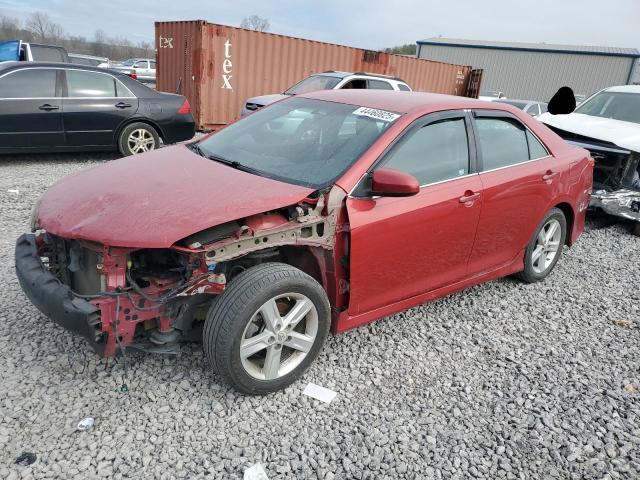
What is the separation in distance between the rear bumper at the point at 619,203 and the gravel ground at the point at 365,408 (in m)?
2.99

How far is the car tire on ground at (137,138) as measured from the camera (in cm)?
791

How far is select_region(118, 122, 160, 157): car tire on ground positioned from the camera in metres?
7.91

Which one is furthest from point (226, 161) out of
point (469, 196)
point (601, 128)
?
point (601, 128)

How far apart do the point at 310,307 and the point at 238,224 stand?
0.61 metres

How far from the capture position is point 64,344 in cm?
305

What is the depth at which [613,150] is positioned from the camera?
629 centimetres

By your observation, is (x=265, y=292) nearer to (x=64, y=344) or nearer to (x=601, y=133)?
(x=64, y=344)

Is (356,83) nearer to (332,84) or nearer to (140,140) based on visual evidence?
(332,84)

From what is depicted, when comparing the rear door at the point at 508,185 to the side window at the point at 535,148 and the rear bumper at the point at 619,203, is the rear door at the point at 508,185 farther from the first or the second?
the rear bumper at the point at 619,203

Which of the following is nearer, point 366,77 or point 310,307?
point 310,307

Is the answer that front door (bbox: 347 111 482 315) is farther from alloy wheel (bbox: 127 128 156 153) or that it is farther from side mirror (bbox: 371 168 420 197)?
alloy wheel (bbox: 127 128 156 153)

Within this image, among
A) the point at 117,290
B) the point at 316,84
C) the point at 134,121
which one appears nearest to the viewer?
the point at 117,290

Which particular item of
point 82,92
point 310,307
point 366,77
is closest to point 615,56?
point 366,77

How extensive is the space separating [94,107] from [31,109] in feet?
2.80
